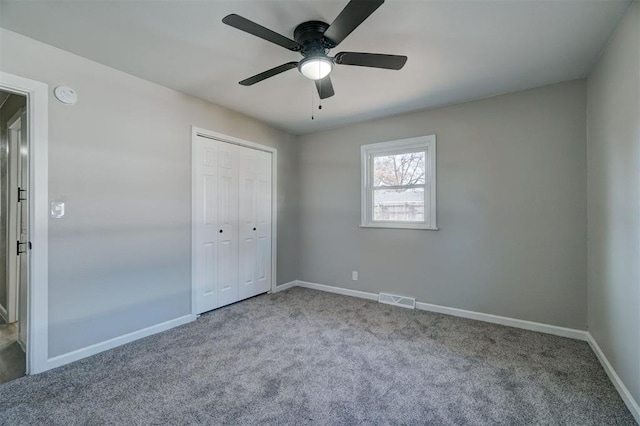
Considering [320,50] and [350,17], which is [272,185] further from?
[350,17]

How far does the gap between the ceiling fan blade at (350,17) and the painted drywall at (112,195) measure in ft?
5.80

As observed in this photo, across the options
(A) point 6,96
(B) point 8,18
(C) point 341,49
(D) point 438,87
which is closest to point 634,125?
(D) point 438,87

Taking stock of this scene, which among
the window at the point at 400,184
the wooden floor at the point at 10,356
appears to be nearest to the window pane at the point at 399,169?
the window at the point at 400,184

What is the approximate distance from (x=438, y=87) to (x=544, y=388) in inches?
106

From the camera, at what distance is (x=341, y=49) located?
7.58ft

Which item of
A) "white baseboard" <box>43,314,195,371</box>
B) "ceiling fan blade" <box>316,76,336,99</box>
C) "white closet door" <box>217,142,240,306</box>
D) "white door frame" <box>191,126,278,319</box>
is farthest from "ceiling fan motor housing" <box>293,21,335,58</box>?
"white baseboard" <box>43,314,195,371</box>

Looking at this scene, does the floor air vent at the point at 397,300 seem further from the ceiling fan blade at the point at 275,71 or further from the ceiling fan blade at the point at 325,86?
the ceiling fan blade at the point at 275,71

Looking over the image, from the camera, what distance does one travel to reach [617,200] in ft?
6.81

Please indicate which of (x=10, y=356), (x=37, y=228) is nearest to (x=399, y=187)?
(x=37, y=228)

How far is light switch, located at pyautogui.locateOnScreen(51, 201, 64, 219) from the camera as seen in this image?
7.47 feet

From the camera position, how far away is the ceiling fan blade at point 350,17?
1.41 metres

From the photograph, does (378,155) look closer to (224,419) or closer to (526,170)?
(526,170)

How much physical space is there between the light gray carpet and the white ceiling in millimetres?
2488

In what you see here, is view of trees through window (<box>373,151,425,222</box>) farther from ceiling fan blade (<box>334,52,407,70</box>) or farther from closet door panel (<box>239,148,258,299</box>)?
ceiling fan blade (<box>334,52,407,70</box>)
